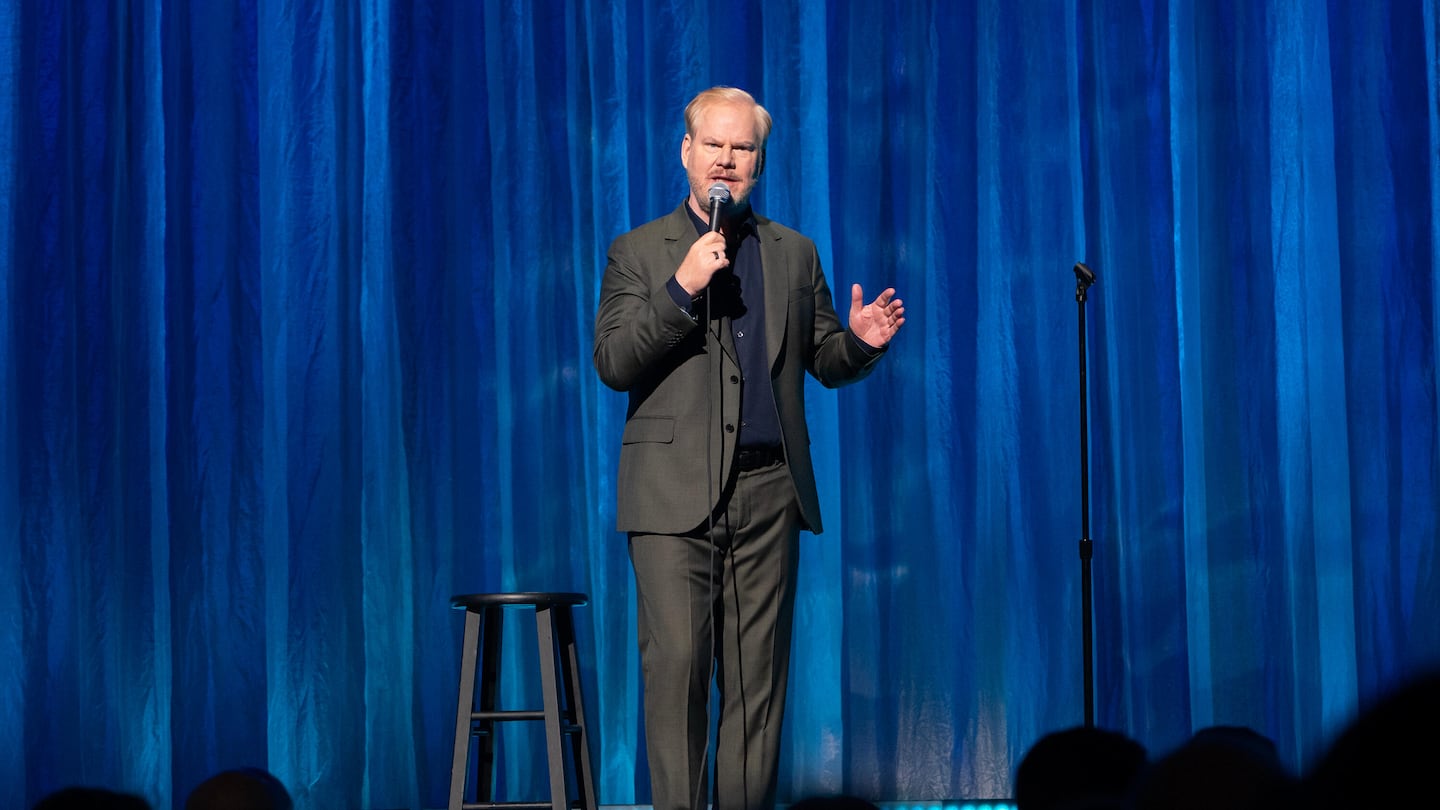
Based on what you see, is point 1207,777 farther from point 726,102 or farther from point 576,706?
point 576,706

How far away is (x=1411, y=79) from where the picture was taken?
4.22 meters

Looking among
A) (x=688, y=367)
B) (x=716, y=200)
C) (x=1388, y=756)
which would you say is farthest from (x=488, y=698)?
Result: (x=1388, y=756)

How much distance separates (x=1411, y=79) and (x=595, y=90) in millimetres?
2294

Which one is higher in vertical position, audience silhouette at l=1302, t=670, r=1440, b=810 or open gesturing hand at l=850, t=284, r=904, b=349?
open gesturing hand at l=850, t=284, r=904, b=349

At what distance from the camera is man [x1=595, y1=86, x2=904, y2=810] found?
2699 millimetres

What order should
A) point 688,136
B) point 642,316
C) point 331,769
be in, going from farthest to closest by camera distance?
point 331,769 < point 688,136 < point 642,316

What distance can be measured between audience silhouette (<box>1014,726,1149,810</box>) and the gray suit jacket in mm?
1338

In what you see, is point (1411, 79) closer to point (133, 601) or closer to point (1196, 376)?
point (1196, 376)

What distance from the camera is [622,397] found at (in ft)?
13.5

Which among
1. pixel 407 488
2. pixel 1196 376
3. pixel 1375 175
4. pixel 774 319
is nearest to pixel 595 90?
pixel 407 488

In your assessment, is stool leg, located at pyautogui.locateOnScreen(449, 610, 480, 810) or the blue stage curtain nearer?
stool leg, located at pyautogui.locateOnScreen(449, 610, 480, 810)

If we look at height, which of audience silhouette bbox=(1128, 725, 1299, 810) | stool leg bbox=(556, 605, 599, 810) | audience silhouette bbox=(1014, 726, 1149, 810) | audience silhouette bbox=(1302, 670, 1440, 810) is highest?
audience silhouette bbox=(1302, 670, 1440, 810)

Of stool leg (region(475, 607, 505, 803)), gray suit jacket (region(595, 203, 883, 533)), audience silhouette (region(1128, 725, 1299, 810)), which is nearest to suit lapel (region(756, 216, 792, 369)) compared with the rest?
gray suit jacket (region(595, 203, 883, 533))

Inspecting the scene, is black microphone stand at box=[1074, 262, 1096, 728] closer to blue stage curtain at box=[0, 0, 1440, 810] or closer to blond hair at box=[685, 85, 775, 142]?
blue stage curtain at box=[0, 0, 1440, 810]
